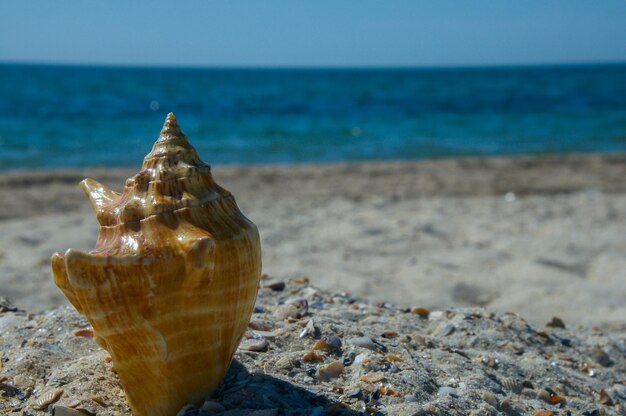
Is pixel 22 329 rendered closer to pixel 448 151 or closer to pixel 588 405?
pixel 588 405

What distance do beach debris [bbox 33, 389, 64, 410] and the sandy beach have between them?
1.76 m

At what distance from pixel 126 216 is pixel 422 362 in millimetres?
1365

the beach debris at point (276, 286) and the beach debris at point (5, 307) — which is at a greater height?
the beach debris at point (276, 286)

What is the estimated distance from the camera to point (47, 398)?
2533 mm

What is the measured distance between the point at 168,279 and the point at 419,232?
5232 millimetres

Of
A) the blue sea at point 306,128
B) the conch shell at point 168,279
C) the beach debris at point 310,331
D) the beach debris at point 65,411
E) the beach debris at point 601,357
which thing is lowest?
the blue sea at point 306,128

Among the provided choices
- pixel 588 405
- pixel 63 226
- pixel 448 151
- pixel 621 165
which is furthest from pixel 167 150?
pixel 448 151

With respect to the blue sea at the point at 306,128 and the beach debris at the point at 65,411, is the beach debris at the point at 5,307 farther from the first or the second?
the blue sea at the point at 306,128

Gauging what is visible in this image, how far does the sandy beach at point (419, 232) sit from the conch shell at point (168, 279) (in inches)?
73.2

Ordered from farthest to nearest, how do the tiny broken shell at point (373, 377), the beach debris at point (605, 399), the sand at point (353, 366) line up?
1. the beach debris at point (605, 399)
2. the tiny broken shell at point (373, 377)
3. the sand at point (353, 366)

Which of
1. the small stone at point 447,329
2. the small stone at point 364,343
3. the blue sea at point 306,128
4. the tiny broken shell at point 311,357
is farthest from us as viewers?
the blue sea at point 306,128

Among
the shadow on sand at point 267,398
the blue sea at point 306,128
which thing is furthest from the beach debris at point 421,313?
the blue sea at point 306,128

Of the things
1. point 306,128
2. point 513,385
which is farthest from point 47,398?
point 306,128

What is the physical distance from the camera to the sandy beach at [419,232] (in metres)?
5.34
